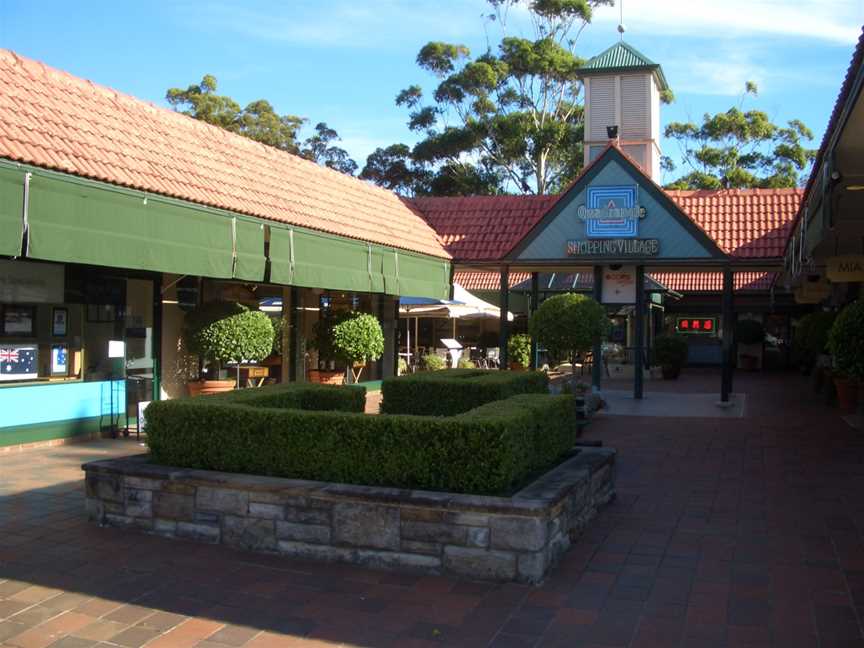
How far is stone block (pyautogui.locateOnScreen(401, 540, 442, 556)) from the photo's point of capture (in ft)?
17.2

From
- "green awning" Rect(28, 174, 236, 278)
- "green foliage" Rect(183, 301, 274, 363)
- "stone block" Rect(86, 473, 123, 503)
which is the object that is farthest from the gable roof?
"stone block" Rect(86, 473, 123, 503)

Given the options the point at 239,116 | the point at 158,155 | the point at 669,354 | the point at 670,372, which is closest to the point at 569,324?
the point at 158,155

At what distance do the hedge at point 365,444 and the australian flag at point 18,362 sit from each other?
439 centimetres

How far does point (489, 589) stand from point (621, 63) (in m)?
22.7

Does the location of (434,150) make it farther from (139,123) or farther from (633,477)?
(633,477)

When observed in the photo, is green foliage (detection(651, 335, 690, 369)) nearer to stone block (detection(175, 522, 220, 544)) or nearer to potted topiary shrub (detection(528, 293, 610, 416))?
potted topiary shrub (detection(528, 293, 610, 416))

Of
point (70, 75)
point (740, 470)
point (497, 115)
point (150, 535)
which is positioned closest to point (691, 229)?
point (740, 470)

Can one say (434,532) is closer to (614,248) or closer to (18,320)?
(18,320)

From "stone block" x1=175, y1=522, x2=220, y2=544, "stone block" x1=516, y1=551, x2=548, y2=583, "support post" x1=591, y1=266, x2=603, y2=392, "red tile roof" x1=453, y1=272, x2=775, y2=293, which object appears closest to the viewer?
"stone block" x1=516, y1=551, x2=548, y2=583

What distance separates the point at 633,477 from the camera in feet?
27.9

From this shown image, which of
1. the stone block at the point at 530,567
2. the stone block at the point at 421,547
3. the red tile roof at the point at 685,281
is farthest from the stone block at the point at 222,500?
the red tile roof at the point at 685,281

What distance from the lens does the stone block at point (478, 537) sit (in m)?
5.14

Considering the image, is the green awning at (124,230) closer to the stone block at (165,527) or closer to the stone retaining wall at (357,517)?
the stone retaining wall at (357,517)

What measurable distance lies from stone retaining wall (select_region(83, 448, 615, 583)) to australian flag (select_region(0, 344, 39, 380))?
4265 millimetres
